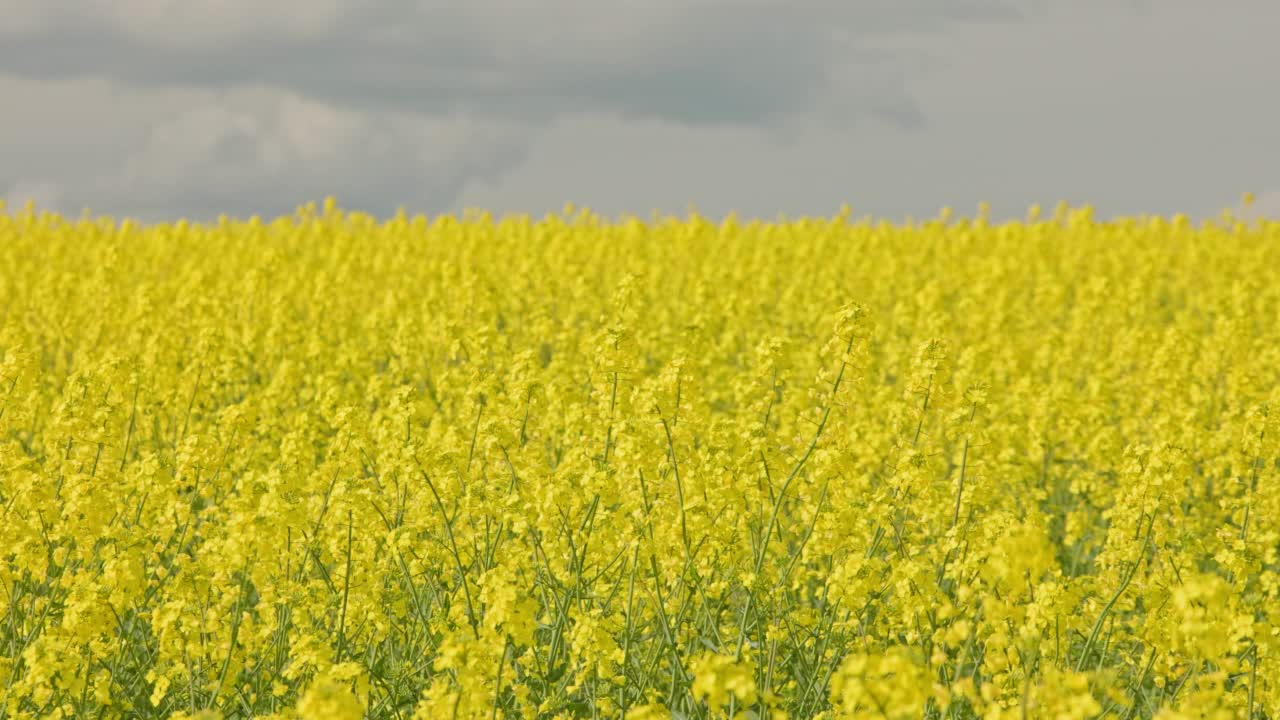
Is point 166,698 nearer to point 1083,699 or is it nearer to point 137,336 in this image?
point 1083,699

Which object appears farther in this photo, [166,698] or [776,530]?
[776,530]

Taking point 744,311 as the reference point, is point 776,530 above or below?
below

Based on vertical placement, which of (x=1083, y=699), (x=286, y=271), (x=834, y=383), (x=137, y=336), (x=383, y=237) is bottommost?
(x=1083, y=699)

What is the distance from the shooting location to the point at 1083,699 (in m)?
3.63

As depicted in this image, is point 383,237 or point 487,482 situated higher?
point 383,237

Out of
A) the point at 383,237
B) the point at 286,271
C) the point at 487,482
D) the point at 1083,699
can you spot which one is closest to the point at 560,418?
the point at 487,482

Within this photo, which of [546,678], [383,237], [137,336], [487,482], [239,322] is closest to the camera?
[546,678]

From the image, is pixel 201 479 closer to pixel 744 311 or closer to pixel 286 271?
pixel 744 311

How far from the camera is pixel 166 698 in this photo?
6.71 metres

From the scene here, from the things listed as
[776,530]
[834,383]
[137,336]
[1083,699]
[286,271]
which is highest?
[286,271]

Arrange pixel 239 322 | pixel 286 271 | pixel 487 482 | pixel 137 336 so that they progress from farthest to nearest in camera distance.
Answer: pixel 286 271
pixel 239 322
pixel 137 336
pixel 487 482

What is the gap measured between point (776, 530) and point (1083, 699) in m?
3.91

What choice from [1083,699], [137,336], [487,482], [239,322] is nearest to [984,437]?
[487,482]

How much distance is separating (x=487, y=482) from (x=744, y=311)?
749 centimetres
